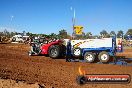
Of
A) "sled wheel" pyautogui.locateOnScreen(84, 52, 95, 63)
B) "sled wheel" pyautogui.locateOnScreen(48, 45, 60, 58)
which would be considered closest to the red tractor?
"sled wheel" pyautogui.locateOnScreen(48, 45, 60, 58)

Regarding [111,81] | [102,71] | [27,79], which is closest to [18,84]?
[27,79]

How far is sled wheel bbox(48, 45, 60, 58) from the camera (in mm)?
17856

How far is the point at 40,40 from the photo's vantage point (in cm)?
1947

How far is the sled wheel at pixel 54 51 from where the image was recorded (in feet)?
58.6

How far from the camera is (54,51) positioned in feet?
59.1

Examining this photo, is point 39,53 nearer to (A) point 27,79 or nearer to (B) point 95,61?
(B) point 95,61

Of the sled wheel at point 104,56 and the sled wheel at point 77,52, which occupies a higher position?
the sled wheel at point 77,52

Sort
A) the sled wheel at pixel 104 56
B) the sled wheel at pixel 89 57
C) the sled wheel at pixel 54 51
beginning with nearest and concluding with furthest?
the sled wheel at pixel 104 56 < the sled wheel at pixel 89 57 < the sled wheel at pixel 54 51

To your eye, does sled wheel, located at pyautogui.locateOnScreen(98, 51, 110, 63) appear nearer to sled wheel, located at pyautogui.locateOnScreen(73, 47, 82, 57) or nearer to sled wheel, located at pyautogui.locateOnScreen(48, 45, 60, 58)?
sled wheel, located at pyautogui.locateOnScreen(73, 47, 82, 57)

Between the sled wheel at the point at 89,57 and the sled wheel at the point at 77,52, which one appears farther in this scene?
the sled wheel at the point at 77,52

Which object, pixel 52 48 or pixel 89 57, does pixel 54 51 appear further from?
pixel 89 57

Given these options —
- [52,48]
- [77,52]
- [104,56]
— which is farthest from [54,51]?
[104,56]

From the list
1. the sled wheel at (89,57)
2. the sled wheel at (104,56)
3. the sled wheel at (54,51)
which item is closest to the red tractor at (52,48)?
the sled wheel at (54,51)

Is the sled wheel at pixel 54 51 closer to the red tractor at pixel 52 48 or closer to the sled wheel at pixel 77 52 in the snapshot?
the red tractor at pixel 52 48
